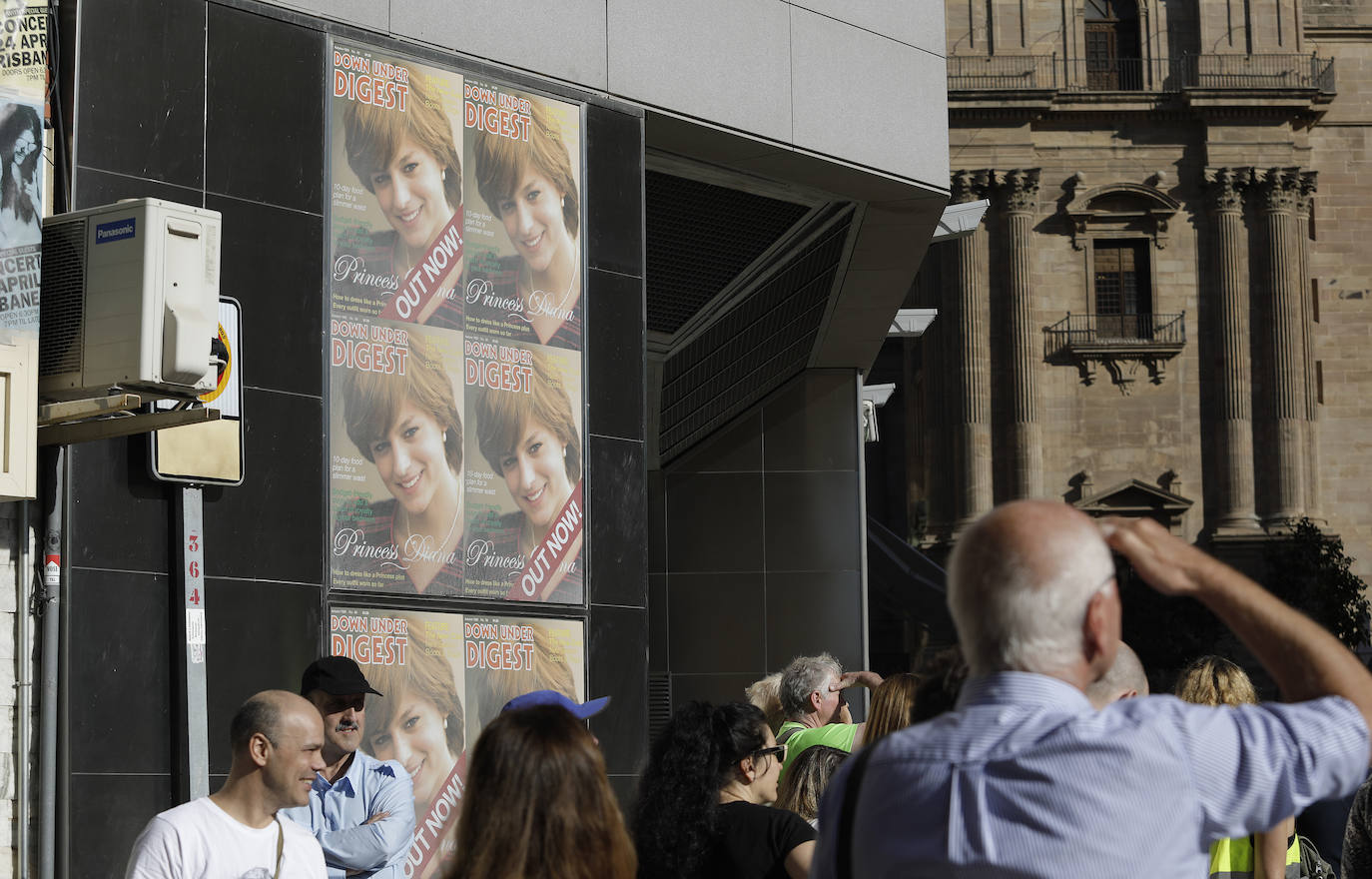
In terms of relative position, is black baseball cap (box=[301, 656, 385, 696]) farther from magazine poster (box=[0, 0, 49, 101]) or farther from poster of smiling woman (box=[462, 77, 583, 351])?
poster of smiling woman (box=[462, 77, 583, 351])

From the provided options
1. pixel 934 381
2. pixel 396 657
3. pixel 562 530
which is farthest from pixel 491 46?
pixel 934 381

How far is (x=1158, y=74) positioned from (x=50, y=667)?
2150 inches

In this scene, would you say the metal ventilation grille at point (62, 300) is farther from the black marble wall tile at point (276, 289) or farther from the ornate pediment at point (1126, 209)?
the ornate pediment at point (1126, 209)

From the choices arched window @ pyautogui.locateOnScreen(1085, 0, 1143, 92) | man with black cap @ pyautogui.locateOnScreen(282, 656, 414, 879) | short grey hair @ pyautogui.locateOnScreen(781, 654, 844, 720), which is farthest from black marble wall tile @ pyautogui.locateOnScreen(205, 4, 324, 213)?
arched window @ pyautogui.locateOnScreen(1085, 0, 1143, 92)

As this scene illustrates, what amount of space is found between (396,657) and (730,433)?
34.5 feet

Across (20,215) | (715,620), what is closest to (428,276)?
(20,215)

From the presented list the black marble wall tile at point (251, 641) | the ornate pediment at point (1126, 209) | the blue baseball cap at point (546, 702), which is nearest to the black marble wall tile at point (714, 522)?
the black marble wall tile at point (251, 641)

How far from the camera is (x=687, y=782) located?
5.11 m

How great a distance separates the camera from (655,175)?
13.3 m

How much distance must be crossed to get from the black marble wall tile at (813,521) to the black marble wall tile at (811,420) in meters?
0.22

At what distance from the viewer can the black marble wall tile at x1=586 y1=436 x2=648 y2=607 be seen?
34.1ft

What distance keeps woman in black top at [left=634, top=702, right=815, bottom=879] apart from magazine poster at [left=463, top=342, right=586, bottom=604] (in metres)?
4.57

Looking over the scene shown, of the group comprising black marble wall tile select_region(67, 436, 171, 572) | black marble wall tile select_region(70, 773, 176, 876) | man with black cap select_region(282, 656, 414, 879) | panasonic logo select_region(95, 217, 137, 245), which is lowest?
black marble wall tile select_region(70, 773, 176, 876)

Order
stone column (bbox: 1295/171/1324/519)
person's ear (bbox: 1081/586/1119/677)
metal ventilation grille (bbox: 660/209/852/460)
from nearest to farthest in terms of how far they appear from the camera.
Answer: person's ear (bbox: 1081/586/1119/677), metal ventilation grille (bbox: 660/209/852/460), stone column (bbox: 1295/171/1324/519)
